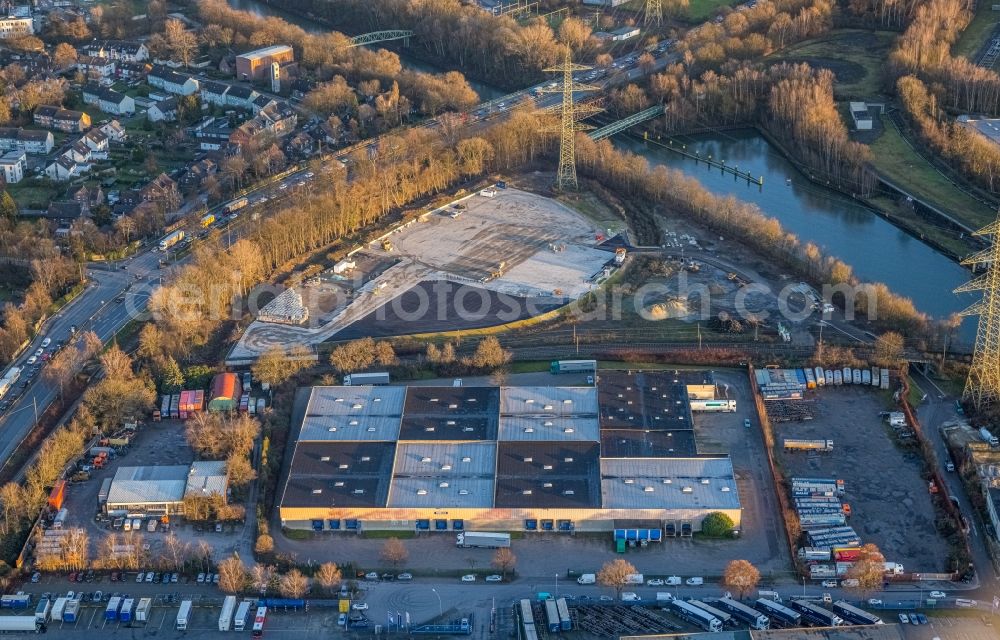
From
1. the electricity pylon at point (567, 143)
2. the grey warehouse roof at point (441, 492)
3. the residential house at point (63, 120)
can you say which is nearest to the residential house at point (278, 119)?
the residential house at point (63, 120)

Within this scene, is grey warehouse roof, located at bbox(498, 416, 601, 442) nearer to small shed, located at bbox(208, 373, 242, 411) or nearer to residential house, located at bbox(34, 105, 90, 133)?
small shed, located at bbox(208, 373, 242, 411)

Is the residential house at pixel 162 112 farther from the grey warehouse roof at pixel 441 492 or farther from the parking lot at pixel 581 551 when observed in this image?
the grey warehouse roof at pixel 441 492

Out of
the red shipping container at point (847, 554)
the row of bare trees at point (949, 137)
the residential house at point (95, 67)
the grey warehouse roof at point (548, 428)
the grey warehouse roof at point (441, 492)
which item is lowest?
the red shipping container at point (847, 554)

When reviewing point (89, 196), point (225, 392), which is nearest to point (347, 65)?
point (89, 196)

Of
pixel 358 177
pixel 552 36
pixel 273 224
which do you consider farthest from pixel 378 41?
pixel 273 224

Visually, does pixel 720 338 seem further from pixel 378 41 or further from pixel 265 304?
pixel 378 41

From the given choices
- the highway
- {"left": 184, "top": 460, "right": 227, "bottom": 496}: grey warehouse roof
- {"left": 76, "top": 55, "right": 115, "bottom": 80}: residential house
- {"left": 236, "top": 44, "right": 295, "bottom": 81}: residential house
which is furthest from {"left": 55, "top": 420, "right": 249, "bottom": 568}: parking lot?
{"left": 76, "top": 55, "right": 115, "bottom": 80}: residential house
